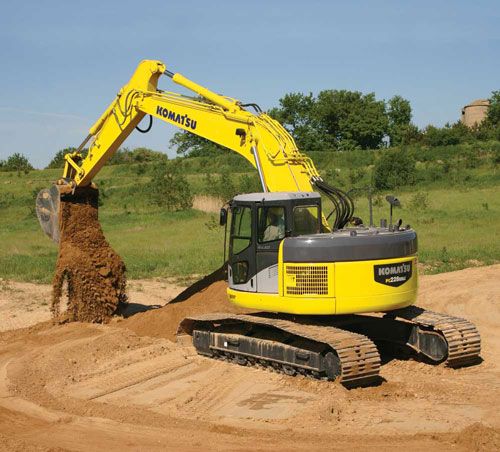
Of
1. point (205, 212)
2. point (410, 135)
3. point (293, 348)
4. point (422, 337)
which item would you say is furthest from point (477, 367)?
point (410, 135)

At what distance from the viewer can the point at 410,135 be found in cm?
7206

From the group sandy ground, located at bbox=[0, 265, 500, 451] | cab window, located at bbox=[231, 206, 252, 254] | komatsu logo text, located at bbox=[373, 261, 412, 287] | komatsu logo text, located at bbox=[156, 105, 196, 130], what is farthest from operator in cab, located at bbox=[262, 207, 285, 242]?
komatsu logo text, located at bbox=[156, 105, 196, 130]

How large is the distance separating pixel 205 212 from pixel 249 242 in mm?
25787

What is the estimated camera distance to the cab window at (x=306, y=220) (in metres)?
11.2

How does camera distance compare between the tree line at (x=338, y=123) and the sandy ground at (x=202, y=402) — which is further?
the tree line at (x=338, y=123)

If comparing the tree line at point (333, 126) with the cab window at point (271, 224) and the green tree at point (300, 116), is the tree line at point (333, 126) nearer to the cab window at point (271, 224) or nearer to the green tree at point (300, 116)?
the green tree at point (300, 116)

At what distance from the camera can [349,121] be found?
77.0 m

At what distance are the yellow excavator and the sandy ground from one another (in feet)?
1.09

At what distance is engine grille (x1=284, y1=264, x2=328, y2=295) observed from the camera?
10492mm

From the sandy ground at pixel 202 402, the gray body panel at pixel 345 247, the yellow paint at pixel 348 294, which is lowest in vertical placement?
the sandy ground at pixel 202 402

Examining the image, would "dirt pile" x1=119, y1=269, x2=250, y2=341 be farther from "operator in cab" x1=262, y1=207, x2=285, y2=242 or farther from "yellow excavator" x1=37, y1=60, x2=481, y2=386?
"operator in cab" x1=262, y1=207, x2=285, y2=242

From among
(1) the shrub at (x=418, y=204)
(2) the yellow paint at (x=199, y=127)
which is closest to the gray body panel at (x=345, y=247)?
(2) the yellow paint at (x=199, y=127)

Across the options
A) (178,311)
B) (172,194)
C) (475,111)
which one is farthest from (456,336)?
(475,111)

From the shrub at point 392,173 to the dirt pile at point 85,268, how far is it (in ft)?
105
